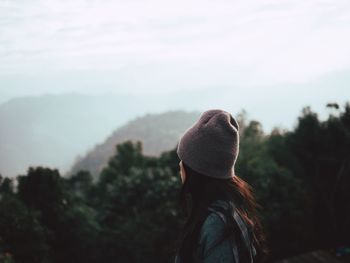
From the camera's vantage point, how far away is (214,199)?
4.85 feet

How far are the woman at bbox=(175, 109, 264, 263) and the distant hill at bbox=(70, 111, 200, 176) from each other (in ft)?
231

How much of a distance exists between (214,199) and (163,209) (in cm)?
1067

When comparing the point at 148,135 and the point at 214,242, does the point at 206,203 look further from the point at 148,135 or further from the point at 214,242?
the point at 148,135

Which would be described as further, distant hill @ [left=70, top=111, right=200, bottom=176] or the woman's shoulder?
distant hill @ [left=70, top=111, right=200, bottom=176]

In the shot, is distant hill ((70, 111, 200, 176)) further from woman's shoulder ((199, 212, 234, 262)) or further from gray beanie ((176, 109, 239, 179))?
woman's shoulder ((199, 212, 234, 262))

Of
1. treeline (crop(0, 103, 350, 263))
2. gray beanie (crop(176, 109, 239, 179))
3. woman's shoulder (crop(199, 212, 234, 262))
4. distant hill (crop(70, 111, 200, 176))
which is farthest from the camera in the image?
distant hill (crop(70, 111, 200, 176))

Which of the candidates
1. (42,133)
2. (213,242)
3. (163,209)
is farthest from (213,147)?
(42,133)

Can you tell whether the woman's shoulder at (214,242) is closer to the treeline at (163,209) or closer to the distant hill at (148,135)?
the treeline at (163,209)

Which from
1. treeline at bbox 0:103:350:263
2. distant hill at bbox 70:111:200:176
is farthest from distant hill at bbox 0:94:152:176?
treeline at bbox 0:103:350:263

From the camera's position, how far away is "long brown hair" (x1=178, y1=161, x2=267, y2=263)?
1.43 m

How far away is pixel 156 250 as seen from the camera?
1130 centimetres

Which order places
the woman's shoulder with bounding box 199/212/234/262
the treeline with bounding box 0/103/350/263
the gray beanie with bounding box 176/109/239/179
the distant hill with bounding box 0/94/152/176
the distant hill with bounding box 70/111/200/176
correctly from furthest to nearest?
the distant hill with bounding box 0/94/152/176 < the distant hill with bounding box 70/111/200/176 < the treeline with bounding box 0/103/350/263 < the gray beanie with bounding box 176/109/239/179 < the woman's shoulder with bounding box 199/212/234/262

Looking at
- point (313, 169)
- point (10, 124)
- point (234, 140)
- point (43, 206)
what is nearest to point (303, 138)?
point (313, 169)

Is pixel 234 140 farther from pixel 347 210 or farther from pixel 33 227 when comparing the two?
pixel 347 210
